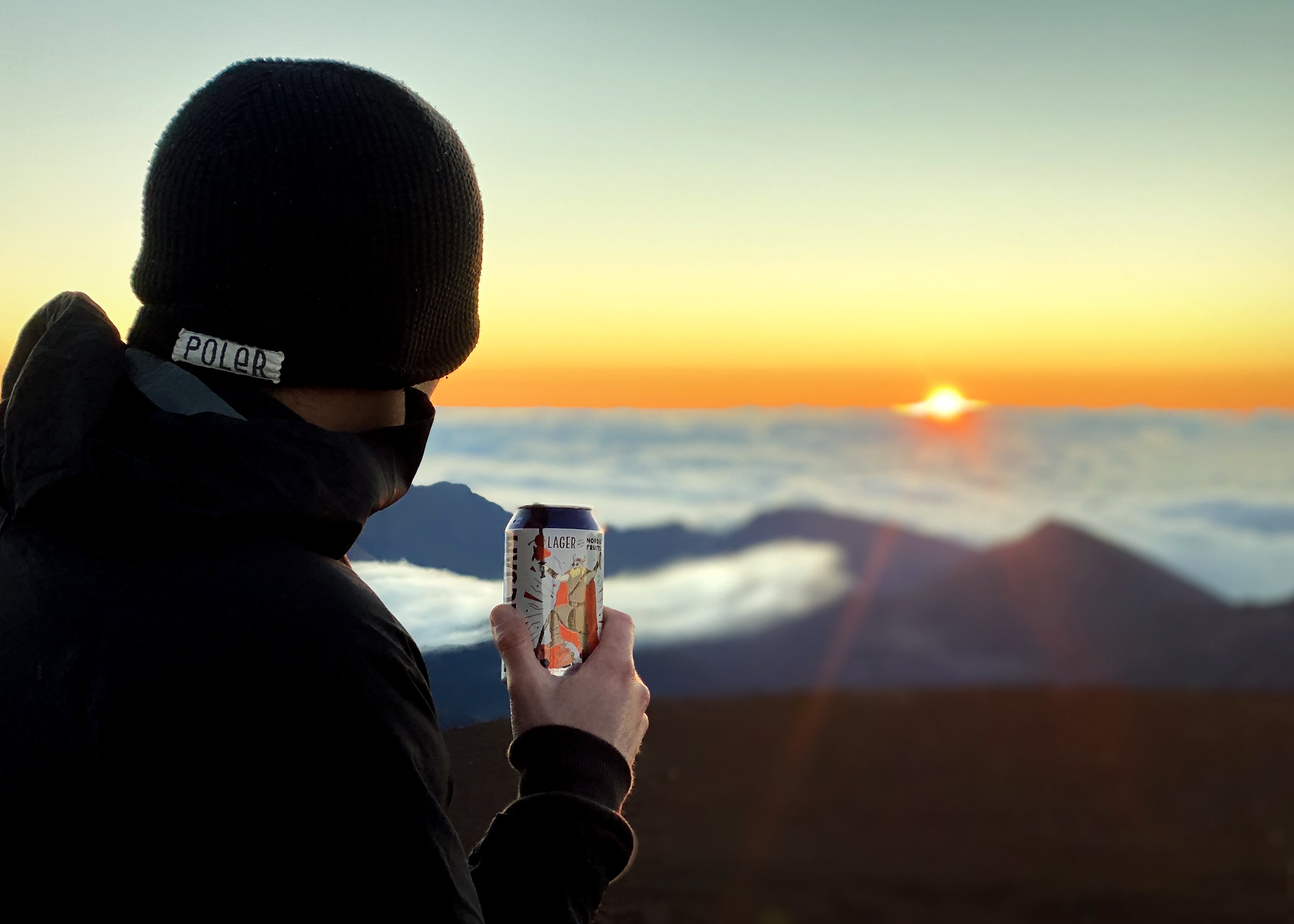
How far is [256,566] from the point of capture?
1001mm

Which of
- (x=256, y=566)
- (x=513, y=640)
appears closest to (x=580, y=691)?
(x=513, y=640)

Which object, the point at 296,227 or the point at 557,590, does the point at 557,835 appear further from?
the point at 296,227

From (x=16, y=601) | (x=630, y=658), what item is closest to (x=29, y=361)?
(x=16, y=601)

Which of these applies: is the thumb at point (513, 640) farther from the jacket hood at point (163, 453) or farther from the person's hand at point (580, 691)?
the jacket hood at point (163, 453)

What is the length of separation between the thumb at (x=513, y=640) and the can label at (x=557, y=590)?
0.02m

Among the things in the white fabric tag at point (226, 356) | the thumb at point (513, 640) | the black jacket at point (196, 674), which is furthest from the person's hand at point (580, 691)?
the white fabric tag at point (226, 356)

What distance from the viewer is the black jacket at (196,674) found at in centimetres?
96

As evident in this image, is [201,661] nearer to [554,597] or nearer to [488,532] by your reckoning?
[554,597]

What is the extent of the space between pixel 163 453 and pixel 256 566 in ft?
0.48

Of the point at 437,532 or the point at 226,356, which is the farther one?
the point at 437,532

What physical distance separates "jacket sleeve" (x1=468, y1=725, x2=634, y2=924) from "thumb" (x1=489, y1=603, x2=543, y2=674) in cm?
8

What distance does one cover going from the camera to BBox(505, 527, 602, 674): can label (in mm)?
1424

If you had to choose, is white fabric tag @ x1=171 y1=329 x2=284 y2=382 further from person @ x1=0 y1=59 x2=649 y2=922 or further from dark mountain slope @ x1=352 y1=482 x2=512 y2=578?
dark mountain slope @ x1=352 y1=482 x2=512 y2=578

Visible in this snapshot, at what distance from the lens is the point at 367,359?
1265 millimetres
